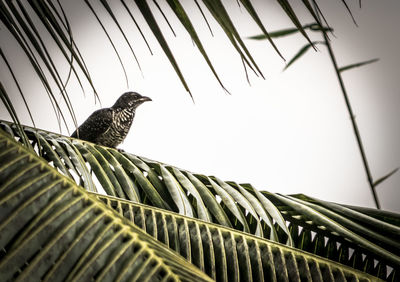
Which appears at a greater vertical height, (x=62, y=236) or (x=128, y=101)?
(x=128, y=101)

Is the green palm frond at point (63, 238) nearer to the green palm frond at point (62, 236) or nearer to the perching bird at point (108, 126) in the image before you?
the green palm frond at point (62, 236)

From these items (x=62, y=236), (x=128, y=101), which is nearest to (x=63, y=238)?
(x=62, y=236)

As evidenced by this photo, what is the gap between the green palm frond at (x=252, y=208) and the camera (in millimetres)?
1160

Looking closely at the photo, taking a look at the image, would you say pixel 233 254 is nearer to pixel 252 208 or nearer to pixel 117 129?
pixel 252 208

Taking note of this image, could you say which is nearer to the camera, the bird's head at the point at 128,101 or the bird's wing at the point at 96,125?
the bird's wing at the point at 96,125

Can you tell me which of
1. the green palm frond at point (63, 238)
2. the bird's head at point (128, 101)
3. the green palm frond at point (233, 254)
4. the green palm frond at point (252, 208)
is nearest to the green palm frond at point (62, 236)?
the green palm frond at point (63, 238)

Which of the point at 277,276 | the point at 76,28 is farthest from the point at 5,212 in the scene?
the point at 76,28

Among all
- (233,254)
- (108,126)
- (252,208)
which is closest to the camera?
Answer: (233,254)

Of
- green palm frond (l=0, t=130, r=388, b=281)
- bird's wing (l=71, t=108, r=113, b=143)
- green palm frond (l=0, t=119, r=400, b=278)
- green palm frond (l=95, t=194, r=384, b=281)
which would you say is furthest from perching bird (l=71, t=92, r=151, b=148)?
green palm frond (l=0, t=130, r=388, b=281)

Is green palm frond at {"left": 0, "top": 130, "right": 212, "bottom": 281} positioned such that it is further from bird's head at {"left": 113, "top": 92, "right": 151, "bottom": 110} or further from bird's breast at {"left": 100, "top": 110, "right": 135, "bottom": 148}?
bird's head at {"left": 113, "top": 92, "right": 151, "bottom": 110}

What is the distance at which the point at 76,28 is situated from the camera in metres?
3.67

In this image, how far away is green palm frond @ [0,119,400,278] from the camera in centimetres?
116

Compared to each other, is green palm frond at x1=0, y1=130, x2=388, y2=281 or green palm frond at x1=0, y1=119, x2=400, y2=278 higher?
green palm frond at x1=0, y1=130, x2=388, y2=281

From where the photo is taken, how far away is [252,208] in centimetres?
122
